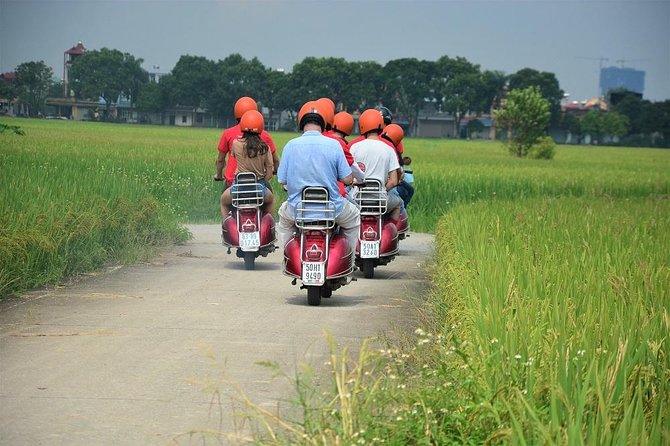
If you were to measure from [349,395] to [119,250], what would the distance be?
32.3 ft

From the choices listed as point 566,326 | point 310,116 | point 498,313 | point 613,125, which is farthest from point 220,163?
point 613,125

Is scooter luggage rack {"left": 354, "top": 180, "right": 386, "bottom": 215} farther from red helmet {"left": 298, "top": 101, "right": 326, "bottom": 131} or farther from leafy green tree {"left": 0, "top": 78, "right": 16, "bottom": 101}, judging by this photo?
leafy green tree {"left": 0, "top": 78, "right": 16, "bottom": 101}

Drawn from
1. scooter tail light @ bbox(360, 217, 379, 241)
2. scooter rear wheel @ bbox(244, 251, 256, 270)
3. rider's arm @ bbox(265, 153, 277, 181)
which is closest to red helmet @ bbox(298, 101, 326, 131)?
scooter tail light @ bbox(360, 217, 379, 241)

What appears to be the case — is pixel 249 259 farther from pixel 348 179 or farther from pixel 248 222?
pixel 348 179

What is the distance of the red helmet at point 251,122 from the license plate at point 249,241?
47.1 inches

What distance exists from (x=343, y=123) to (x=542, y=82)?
516 ft

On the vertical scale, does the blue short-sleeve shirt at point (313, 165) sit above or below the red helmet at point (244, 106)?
below

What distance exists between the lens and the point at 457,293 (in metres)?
Answer: 8.38

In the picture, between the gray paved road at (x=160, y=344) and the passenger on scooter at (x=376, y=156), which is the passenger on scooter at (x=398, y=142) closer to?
the passenger on scooter at (x=376, y=156)

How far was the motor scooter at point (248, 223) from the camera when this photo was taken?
46.0ft

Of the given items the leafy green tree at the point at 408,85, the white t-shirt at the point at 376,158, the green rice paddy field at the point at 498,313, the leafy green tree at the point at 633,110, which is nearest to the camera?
the green rice paddy field at the point at 498,313

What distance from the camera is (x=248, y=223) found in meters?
14.1

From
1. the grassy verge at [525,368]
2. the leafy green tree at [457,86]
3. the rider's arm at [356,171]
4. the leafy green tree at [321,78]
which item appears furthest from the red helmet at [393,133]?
the leafy green tree at [457,86]

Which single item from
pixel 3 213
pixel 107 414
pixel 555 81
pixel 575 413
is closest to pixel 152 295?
pixel 3 213
